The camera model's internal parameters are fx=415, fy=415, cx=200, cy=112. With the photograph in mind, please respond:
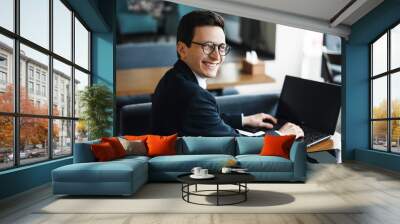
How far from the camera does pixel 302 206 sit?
4.52 meters

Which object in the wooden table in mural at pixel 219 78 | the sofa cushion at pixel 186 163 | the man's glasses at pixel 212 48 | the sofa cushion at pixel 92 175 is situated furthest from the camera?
the wooden table in mural at pixel 219 78

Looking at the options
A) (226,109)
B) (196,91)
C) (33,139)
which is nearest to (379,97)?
(226,109)

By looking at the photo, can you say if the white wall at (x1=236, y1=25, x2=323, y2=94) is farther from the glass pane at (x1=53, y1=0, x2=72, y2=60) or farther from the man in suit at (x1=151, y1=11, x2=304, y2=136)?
the glass pane at (x1=53, y1=0, x2=72, y2=60)

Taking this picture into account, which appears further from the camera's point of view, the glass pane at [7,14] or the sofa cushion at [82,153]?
the sofa cushion at [82,153]

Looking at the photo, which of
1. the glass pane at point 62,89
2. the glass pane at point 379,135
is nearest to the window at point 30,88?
the glass pane at point 62,89

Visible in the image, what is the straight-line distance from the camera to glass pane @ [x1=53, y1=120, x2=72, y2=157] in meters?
6.86

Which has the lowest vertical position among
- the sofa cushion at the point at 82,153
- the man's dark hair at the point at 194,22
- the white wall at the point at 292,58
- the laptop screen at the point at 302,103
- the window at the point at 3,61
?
the sofa cushion at the point at 82,153

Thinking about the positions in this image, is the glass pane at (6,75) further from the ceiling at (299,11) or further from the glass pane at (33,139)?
the ceiling at (299,11)

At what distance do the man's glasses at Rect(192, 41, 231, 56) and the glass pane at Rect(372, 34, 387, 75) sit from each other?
3257mm

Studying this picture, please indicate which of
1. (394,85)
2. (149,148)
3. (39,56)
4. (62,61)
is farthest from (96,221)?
(394,85)

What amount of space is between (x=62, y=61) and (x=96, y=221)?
12.9ft

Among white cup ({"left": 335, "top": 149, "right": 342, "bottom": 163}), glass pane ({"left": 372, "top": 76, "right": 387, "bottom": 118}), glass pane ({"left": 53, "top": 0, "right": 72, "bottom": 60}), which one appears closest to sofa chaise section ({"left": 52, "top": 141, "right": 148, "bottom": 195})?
glass pane ({"left": 53, "top": 0, "right": 72, "bottom": 60})

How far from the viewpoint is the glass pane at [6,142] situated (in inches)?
200

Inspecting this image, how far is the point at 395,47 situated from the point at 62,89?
20.9 ft
